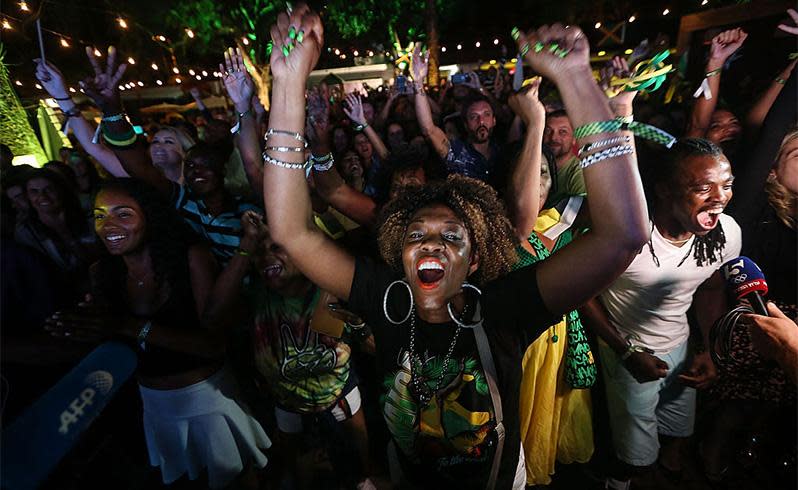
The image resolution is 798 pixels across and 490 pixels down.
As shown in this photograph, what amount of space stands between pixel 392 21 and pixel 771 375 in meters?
20.2

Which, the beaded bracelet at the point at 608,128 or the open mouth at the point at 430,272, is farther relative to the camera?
the open mouth at the point at 430,272

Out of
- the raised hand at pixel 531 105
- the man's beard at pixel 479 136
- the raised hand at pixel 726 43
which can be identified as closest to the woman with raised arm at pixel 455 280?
the raised hand at pixel 531 105

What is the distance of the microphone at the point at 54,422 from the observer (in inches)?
39.0

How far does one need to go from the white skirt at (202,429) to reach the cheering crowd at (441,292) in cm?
1

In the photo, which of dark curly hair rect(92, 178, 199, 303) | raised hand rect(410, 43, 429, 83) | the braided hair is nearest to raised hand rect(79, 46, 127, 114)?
dark curly hair rect(92, 178, 199, 303)

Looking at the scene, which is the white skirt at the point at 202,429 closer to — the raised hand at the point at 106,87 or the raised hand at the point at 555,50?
the raised hand at the point at 106,87

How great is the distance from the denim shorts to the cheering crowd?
0.6 inches

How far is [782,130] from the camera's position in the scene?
2490 mm

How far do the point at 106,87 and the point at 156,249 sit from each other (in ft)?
5.87

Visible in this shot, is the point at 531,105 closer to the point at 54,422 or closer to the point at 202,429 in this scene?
the point at 54,422

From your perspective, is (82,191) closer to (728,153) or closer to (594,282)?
(594,282)

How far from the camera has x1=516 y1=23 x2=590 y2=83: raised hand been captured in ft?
3.92

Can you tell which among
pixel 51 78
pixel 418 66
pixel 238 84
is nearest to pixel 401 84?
pixel 418 66

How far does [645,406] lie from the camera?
2.43 m
